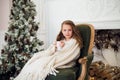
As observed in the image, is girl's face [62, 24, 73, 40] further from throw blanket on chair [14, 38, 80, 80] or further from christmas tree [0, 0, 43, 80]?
christmas tree [0, 0, 43, 80]

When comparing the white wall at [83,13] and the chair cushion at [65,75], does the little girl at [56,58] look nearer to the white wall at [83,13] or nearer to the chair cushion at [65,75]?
the chair cushion at [65,75]

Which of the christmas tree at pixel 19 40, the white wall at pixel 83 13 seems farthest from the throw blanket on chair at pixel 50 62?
the white wall at pixel 83 13

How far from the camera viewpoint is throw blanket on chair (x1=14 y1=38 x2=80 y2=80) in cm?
296

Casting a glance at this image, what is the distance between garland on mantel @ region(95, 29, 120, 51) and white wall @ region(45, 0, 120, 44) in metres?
0.19

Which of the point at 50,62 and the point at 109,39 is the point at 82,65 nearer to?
the point at 50,62

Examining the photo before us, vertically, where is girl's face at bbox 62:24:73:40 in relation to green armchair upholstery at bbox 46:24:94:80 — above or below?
above

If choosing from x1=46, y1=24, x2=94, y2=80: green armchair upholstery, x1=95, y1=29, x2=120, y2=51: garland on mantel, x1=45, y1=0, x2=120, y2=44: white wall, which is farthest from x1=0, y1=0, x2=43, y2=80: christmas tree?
x1=95, y1=29, x2=120, y2=51: garland on mantel

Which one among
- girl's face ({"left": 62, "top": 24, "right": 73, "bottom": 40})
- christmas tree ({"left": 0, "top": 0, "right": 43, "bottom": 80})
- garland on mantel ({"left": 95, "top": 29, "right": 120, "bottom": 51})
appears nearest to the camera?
girl's face ({"left": 62, "top": 24, "right": 73, "bottom": 40})

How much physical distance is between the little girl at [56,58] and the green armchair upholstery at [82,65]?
95mm

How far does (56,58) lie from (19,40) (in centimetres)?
106

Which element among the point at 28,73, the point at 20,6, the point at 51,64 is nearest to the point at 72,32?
the point at 51,64

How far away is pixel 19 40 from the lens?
3955mm

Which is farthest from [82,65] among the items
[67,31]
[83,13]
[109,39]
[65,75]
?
[83,13]

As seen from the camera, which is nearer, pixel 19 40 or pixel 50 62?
pixel 50 62
